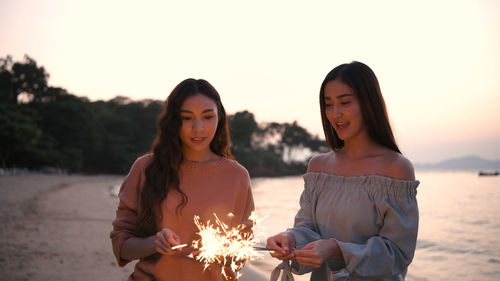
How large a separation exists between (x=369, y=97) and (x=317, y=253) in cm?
100

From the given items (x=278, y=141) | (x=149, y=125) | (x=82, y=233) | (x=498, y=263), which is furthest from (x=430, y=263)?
(x=278, y=141)

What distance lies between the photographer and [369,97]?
2.55 meters

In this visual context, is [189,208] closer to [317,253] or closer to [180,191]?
[180,191]

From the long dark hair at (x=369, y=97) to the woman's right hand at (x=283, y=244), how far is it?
85 cm

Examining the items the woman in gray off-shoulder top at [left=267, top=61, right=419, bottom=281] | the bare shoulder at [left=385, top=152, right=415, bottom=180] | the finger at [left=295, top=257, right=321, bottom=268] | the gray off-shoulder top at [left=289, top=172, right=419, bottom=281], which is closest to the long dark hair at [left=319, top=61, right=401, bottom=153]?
the woman in gray off-shoulder top at [left=267, top=61, right=419, bottom=281]

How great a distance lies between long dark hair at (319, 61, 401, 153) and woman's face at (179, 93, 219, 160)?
866 millimetres

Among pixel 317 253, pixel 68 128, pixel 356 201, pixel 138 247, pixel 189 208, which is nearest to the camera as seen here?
pixel 317 253

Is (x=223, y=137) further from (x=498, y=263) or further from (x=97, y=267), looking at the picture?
(x=498, y=263)

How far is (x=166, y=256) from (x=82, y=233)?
803 cm

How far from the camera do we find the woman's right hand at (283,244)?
234cm

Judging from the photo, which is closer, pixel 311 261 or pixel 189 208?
pixel 311 261

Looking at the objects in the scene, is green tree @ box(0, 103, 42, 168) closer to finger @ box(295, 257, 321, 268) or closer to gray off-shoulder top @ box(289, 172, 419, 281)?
gray off-shoulder top @ box(289, 172, 419, 281)

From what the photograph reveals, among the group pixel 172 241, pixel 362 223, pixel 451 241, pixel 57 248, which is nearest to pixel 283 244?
pixel 362 223

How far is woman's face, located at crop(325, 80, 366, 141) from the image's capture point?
258 cm
